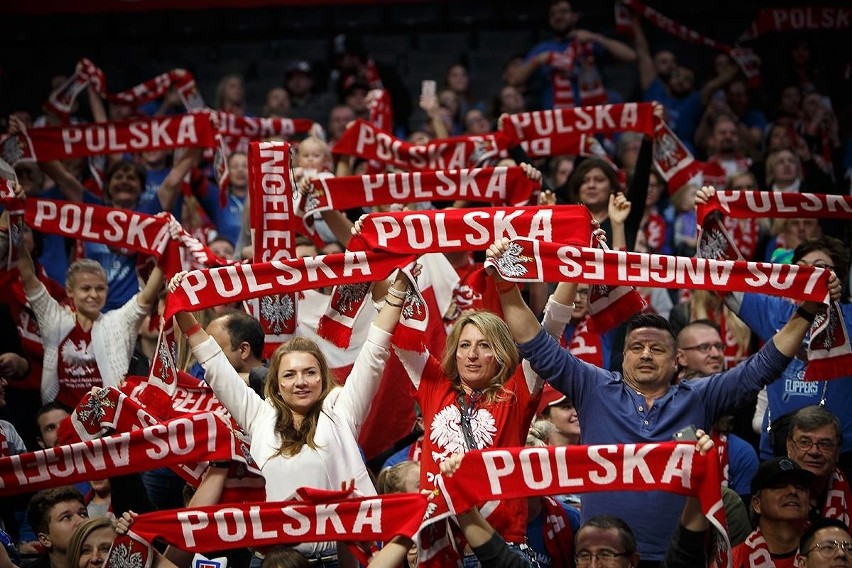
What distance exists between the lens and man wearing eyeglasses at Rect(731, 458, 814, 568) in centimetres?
572

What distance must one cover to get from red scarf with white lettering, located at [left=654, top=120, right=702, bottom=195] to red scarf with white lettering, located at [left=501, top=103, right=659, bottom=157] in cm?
17

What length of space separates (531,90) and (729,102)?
1641mm

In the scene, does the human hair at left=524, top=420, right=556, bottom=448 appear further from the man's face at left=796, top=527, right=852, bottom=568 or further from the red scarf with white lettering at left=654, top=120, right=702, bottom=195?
the red scarf with white lettering at left=654, top=120, right=702, bottom=195

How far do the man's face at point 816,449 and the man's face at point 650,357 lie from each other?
3.00ft

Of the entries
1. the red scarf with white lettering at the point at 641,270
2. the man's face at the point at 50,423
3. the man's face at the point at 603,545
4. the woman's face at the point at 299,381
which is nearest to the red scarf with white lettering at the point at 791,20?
the red scarf with white lettering at the point at 641,270

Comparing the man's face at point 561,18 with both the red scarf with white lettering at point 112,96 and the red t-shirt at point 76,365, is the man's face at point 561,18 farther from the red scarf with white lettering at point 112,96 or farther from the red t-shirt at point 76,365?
the red t-shirt at point 76,365

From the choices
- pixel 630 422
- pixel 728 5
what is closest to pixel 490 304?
pixel 630 422

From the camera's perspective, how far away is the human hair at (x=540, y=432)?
626 cm

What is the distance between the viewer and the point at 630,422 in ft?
18.2

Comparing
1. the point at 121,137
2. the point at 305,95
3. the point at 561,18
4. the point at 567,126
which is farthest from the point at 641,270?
the point at 305,95

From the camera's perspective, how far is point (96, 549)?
562 centimetres

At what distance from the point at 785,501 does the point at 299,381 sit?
208 centimetres

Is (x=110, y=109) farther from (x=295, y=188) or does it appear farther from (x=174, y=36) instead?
(x=295, y=188)

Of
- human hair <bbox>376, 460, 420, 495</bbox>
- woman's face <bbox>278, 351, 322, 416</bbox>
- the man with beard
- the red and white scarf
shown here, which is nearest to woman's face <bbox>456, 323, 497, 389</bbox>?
human hair <bbox>376, 460, 420, 495</bbox>
